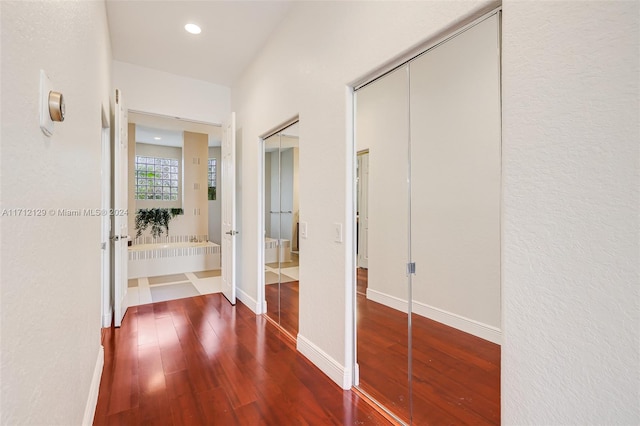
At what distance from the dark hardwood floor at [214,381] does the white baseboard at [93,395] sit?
4cm

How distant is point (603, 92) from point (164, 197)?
8508mm

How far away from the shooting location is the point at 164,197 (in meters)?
7.90

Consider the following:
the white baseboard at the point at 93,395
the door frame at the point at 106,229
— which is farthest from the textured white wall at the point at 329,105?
the door frame at the point at 106,229

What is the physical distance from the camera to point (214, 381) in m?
2.07

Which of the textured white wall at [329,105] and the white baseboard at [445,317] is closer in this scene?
the white baseboard at [445,317]

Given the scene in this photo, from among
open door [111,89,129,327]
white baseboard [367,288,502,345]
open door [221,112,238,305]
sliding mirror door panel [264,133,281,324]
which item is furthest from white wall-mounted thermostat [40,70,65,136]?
open door [221,112,238,305]

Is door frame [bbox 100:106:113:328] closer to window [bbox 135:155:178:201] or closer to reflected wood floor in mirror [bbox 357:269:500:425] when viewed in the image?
reflected wood floor in mirror [bbox 357:269:500:425]

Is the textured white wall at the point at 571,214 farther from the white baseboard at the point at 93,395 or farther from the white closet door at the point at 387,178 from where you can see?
the white baseboard at the point at 93,395

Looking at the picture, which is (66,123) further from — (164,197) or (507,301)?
(164,197)

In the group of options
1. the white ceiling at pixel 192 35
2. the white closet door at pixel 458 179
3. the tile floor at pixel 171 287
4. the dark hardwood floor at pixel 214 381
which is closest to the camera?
the white closet door at pixel 458 179

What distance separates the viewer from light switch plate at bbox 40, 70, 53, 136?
0.86 meters

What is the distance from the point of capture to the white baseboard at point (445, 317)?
1316 millimetres

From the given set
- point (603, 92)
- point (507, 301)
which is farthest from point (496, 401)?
point (603, 92)

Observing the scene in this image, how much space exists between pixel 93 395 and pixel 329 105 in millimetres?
2308
